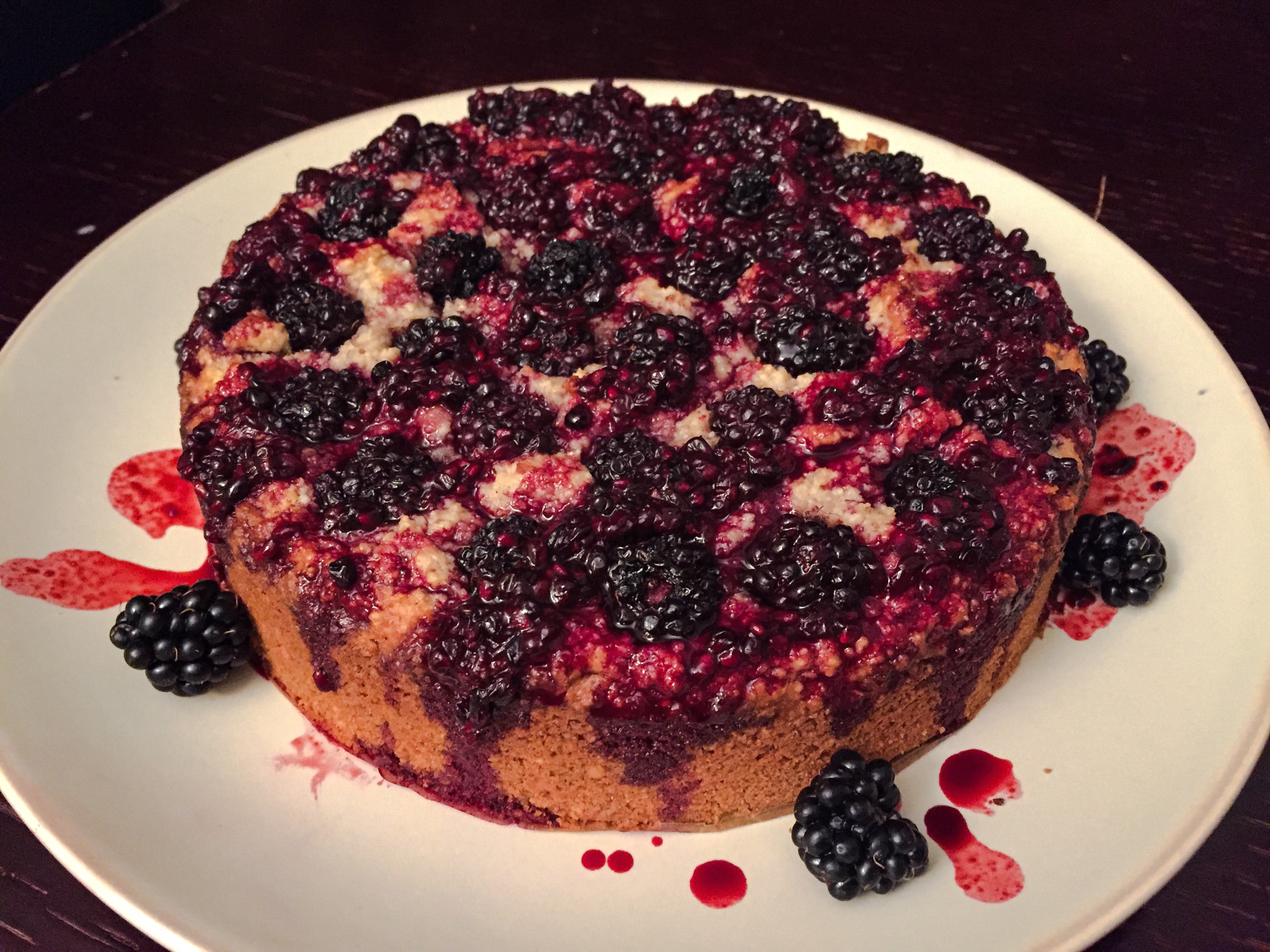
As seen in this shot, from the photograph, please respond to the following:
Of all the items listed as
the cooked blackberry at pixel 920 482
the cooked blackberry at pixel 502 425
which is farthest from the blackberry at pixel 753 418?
the cooked blackberry at pixel 502 425

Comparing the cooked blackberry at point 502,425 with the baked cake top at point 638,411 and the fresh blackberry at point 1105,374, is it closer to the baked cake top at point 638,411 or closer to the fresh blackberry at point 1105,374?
the baked cake top at point 638,411

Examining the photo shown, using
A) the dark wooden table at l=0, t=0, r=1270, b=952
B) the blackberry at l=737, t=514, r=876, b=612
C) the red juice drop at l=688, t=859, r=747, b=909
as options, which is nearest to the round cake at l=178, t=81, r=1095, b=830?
the blackberry at l=737, t=514, r=876, b=612

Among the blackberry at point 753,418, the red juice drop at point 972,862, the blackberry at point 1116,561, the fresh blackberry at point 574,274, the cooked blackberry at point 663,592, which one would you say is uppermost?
the fresh blackberry at point 574,274

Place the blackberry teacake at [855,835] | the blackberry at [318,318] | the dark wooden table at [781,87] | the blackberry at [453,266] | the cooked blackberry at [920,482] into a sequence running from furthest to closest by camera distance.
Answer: the dark wooden table at [781,87] → the blackberry at [453,266] → the blackberry at [318,318] → the cooked blackberry at [920,482] → the blackberry teacake at [855,835]

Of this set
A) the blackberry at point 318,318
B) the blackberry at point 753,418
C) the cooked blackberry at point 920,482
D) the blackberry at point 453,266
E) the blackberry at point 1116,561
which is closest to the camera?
the cooked blackberry at point 920,482

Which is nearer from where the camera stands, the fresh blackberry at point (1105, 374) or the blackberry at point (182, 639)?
the blackberry at point (182, 639)

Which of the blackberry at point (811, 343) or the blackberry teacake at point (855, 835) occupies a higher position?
the blackberry at point (811, 343)

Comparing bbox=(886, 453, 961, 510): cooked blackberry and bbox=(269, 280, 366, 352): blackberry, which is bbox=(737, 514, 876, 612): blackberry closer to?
bbox=(886, 453, 961, 510): cooked blackberry

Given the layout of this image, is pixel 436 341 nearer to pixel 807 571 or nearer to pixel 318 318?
pixel 318 318

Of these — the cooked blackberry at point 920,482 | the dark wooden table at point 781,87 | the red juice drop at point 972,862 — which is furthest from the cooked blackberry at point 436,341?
the dark wooden table at point 781,87
